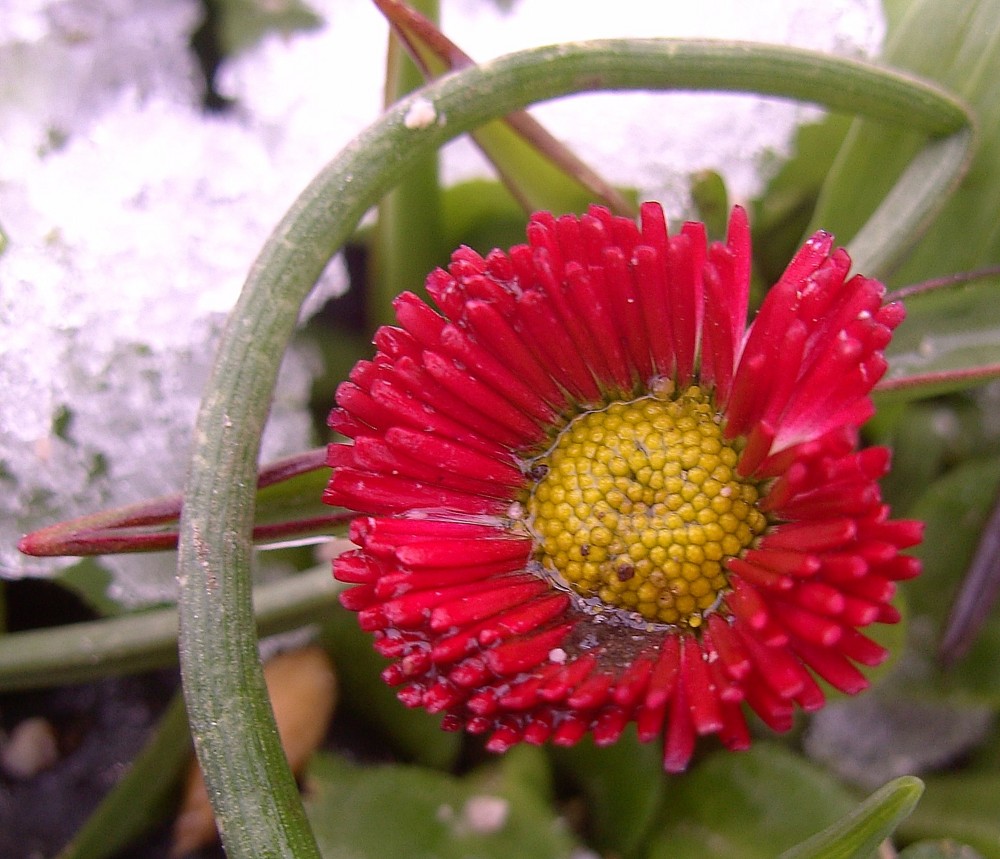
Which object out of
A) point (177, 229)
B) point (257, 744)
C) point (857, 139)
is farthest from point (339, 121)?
point (257, 744)

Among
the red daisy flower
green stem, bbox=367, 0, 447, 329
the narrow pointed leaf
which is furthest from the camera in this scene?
green stem, bbox=367, 0, 447, 329

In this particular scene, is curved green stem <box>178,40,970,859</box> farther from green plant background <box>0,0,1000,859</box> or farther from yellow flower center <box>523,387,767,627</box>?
yellow flower center <box>523,387,767,627</box>

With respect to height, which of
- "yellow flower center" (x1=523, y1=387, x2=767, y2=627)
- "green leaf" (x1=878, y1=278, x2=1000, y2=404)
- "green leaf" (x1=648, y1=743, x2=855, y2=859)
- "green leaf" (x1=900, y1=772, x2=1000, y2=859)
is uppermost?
"green leaf" (x1=878, y1=278, x2=1000, y2=404)

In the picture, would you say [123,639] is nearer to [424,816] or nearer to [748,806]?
[424,816]

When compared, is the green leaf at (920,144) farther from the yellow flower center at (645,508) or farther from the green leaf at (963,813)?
the green leaf at (963,813)

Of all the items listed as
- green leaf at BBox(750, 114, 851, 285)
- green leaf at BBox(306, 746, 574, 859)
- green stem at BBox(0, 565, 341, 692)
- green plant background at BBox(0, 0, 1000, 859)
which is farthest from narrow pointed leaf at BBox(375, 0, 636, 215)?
green leaf at BBox(306, 746, 574, 859)

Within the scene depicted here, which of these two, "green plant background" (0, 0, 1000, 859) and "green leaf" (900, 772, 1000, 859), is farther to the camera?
"green leaf" (900, 772, 1000, 859)

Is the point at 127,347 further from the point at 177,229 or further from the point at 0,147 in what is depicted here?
the point at 0,147
